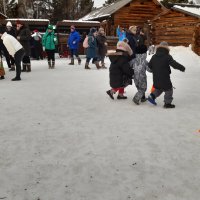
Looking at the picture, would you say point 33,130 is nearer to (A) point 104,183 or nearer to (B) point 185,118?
(A) point 104,183

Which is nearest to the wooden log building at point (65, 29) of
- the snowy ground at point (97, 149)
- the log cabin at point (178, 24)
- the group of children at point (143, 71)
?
the log cabin at point (178, 24)

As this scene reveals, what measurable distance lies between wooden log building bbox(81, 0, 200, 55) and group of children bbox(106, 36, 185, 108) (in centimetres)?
1090

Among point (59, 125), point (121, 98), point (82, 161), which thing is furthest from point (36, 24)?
point (82, 161)

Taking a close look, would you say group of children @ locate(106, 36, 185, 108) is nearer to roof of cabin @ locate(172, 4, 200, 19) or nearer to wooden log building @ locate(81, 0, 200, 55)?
wooden log building @ locate(81, 0, 200, 55)

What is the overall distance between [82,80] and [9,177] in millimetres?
6625

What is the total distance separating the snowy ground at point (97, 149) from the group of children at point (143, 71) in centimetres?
25

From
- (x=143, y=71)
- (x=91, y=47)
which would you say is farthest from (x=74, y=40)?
(x=143, y=71)

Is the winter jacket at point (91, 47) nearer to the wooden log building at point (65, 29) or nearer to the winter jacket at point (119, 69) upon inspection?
the winter jacket at point (119, 69)

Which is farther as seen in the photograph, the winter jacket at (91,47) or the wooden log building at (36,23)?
the wooden log building at (36,23)

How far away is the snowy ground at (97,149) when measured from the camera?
2.64 metres

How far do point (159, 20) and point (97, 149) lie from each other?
21.3m

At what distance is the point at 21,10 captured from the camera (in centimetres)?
3959

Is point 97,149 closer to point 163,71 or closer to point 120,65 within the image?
point 163,71

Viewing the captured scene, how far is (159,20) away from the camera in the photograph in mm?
23250
